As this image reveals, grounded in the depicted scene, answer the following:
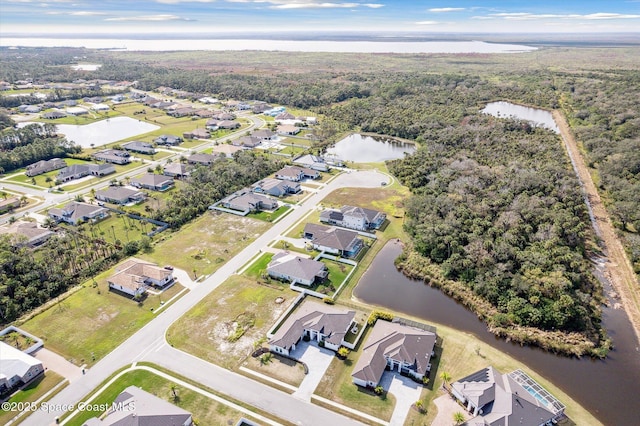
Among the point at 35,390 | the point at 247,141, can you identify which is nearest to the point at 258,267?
the point at 35,390

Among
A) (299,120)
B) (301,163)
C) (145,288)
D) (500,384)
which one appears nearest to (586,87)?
(299,120)

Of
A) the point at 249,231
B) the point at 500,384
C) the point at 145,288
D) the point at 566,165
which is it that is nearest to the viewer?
the point at 500,384

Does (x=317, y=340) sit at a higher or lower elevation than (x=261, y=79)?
lower

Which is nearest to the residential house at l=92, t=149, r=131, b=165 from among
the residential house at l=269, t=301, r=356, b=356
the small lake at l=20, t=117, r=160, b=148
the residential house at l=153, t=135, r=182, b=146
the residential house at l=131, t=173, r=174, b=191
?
the residential house at l=153, t=135, r=182, b=146

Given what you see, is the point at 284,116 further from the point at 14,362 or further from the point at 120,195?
the point at 14,362

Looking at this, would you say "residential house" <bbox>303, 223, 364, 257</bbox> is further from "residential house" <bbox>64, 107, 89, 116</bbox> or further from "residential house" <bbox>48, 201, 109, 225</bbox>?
"residential house" <bbox>64, 107, 89, 116</bbox>

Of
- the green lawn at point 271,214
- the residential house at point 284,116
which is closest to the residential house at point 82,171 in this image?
the green lawn at point 271,214

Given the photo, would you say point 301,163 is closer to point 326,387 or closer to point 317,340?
point 317,340
